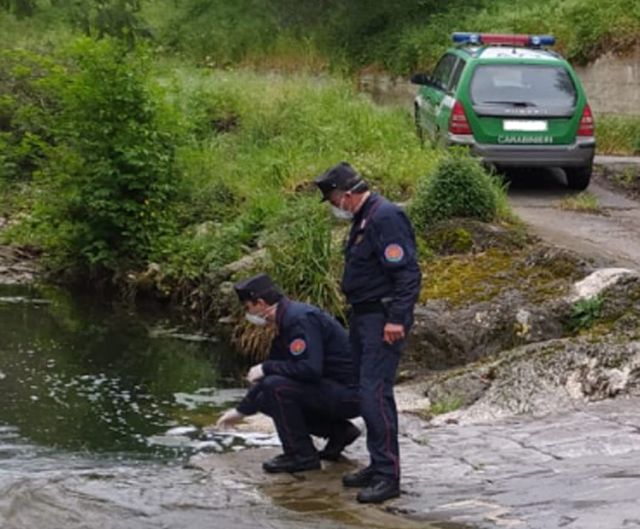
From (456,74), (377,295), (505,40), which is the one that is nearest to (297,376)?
(377,295)

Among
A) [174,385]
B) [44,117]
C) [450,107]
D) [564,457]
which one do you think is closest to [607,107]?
[450,107]

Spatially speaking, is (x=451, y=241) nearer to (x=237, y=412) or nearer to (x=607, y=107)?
(x=237, y=412)

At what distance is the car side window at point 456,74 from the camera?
18.2 m

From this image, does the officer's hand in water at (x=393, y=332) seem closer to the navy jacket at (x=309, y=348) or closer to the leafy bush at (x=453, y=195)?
the navy jacket at (x=309, y=348)

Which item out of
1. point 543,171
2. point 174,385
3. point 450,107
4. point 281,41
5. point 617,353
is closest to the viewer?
point 617,353

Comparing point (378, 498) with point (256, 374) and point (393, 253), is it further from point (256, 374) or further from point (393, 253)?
point (393, 253)

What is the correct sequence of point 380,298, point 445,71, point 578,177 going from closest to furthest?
point 380,298 → point 578,177 → point 445,71

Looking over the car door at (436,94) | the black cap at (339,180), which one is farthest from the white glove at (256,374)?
the car door at (436,94)

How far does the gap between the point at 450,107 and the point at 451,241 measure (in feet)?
12.7

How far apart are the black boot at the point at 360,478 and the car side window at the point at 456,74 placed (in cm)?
1077

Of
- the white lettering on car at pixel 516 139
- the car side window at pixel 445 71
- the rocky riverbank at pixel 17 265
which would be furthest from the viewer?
the car side window at pixel 445 71

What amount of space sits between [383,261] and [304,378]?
3.41 ft

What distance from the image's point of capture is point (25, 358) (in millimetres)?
13977

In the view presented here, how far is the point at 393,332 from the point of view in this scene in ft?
24.4
